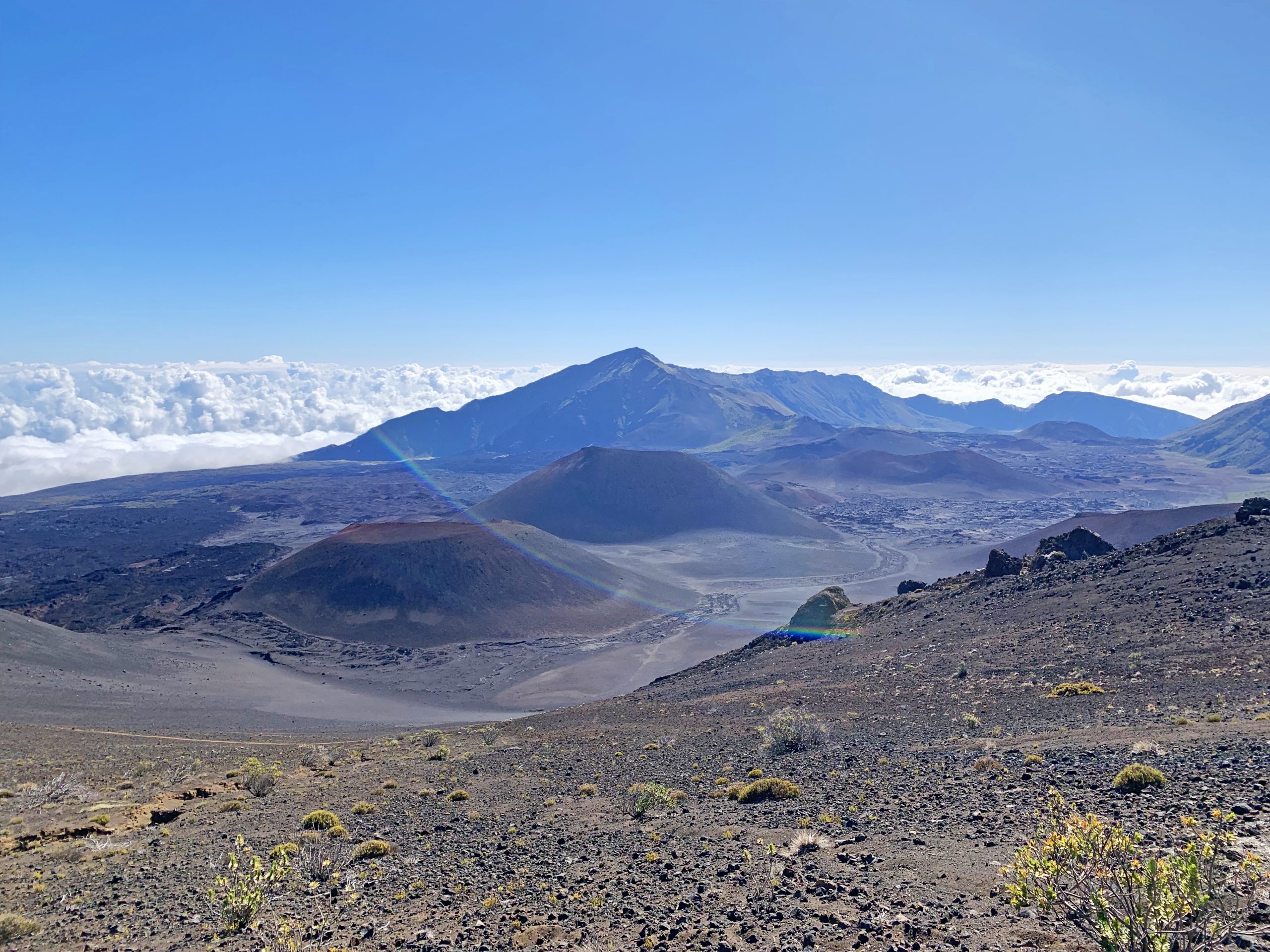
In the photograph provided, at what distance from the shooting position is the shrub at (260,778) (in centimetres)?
1490

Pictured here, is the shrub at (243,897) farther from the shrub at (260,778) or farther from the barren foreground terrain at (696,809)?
the shrub at (260,778)

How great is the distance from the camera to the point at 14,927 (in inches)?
314

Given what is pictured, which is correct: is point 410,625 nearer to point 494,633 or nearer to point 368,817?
point 494,633

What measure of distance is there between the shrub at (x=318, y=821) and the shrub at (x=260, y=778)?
142 inches

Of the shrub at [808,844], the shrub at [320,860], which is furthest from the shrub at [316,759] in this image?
the shrub at [808,844]

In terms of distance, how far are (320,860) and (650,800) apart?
16.4 feet

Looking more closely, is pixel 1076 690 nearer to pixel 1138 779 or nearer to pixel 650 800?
pixel 1138 779

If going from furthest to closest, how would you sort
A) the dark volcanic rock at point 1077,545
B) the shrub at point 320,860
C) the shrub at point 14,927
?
the dark volcanic rock at point 1077,545, the shrub at point 320,860, the shrub at point 14,927

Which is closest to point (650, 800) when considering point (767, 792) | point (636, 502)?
point (767, 792)

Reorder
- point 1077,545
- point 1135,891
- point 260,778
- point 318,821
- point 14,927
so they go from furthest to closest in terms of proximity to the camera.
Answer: point 1077,545
point 260,778
point 318,821
point 14,927
point 1135,891

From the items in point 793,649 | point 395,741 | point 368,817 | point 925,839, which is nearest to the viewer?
point 925,839

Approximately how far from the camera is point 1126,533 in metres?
86.8

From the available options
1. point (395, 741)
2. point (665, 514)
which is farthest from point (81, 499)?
point (395, 741)

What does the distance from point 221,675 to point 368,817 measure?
44714 mm
